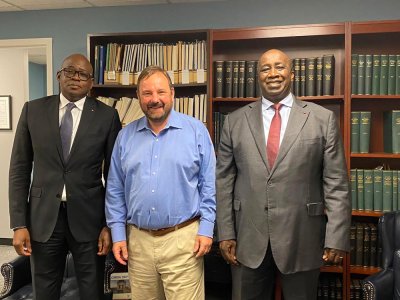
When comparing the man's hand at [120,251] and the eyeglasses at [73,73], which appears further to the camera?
the eyeglasses at [73,73]

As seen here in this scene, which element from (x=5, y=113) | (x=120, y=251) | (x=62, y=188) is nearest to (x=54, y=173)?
(x=62, y=188)

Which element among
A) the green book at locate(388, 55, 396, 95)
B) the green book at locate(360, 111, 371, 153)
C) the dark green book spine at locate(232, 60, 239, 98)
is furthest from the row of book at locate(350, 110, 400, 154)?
the dark green book spine at locate(232, 60, 239, 98)

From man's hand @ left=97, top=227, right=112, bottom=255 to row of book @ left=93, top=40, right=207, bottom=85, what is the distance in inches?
54.7

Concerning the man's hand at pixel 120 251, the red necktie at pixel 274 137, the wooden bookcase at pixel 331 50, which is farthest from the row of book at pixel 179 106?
the man's hand at pixel 120 251

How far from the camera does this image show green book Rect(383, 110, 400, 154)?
8.11 ft

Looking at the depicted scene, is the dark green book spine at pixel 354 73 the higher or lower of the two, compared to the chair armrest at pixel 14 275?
higher

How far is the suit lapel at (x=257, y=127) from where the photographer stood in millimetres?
1621

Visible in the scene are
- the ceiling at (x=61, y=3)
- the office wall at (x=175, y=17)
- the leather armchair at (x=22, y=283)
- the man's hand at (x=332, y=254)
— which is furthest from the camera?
the ceiling at (x=61, y=3)

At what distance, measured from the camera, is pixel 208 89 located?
2.65m

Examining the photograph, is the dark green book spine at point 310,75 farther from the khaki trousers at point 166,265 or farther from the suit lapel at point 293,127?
the khaki trousers at point 166,265

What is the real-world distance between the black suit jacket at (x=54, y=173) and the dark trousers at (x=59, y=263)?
4 centimetres

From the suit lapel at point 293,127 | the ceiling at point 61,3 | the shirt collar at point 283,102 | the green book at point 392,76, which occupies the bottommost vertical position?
the suit lapel at point 293,127

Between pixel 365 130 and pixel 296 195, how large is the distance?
1.22 m

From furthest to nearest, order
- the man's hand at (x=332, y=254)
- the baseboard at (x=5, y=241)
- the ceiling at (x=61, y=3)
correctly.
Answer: the baseboard at (x=5, y=241), the ceiling at (x=61, y=3), the man's hand at (x=332, y=254)
